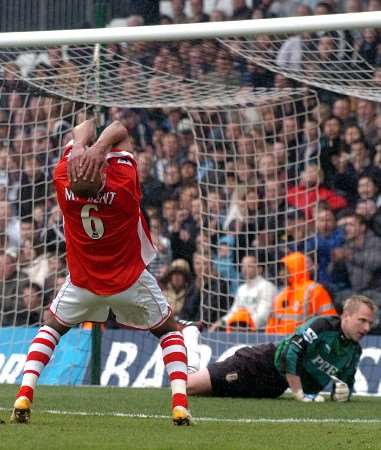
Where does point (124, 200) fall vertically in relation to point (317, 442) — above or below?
above

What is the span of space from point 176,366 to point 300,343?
279 centimetres

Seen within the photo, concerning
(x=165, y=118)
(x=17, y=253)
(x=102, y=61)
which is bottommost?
(x=17, y=253)

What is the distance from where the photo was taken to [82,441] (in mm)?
6027

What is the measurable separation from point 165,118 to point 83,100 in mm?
1874

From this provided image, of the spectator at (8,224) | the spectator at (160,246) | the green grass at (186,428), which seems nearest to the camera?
the green grass at (186,428)

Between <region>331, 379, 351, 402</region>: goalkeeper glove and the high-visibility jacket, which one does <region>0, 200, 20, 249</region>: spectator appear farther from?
<region>331, 379, 351, 402</region>: goalkeeper glove

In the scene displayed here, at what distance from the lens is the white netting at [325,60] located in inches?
441

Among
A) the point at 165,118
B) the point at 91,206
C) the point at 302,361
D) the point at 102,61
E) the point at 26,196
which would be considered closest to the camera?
the point at 91,206

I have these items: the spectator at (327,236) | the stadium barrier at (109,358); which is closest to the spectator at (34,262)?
the stadium barrier at (109,358)

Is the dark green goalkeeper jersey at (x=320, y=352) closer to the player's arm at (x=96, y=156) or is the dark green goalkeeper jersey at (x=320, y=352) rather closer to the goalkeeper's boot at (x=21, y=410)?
the goalkeeper's boot at (x=21, y=410)

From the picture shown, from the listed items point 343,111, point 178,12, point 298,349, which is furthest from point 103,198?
point 178,12

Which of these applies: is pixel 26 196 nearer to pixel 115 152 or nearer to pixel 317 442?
pixel 115 152

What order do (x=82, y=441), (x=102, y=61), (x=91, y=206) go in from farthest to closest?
(x=102, y=61), (x=91, y=206), (x=82, y=441)

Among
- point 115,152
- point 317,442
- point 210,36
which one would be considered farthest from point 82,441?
point 210,36
